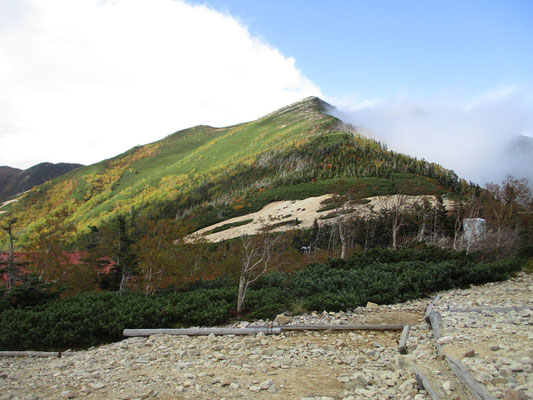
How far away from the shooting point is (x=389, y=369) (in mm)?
7098

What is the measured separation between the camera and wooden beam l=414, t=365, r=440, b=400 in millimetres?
5106

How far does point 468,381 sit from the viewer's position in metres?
5.17

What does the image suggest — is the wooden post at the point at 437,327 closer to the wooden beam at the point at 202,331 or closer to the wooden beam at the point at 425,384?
the wooden beam at the point at 425,384

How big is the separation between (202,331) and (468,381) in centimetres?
796

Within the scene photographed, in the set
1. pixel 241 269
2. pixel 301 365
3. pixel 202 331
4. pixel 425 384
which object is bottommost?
pixel 202 331

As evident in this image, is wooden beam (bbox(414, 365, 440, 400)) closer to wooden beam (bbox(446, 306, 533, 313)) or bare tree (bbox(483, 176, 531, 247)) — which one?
wooden beam (bbox(446, 306, 533, 313))

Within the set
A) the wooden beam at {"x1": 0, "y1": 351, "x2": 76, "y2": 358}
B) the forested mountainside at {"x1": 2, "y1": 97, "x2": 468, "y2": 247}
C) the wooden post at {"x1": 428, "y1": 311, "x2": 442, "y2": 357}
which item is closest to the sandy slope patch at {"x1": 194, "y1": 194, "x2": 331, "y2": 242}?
the forested mountainside at {"x1": 2, "y1": 97, "x2": 468, "y2": 247}

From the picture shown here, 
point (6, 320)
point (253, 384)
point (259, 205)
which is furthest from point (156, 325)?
point (259, 205)

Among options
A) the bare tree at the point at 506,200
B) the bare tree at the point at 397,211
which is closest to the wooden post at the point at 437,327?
the bare tree at the point at 397,211

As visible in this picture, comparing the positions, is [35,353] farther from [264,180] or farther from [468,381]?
[264,180]

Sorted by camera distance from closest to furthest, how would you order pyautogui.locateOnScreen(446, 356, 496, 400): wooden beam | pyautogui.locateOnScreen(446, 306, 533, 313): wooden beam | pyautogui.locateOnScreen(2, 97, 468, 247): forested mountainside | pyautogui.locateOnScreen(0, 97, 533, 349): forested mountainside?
pyautogui.locateOnScreen(446, 356, 496, 400): wooden beam, pyautogui.locateOnScreen(446, 306, 533, 313): wooden beam, pyautogui.locateOnScreen(0, 97, 533, 349): forested mountainside, pyautogui.locateOnScreen(2, 97, 468, 247): forested mountainside

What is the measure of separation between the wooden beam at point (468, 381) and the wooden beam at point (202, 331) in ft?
18.2

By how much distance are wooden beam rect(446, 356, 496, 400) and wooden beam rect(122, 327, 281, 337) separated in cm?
555

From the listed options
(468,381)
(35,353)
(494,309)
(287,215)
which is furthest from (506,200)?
(287,215)
